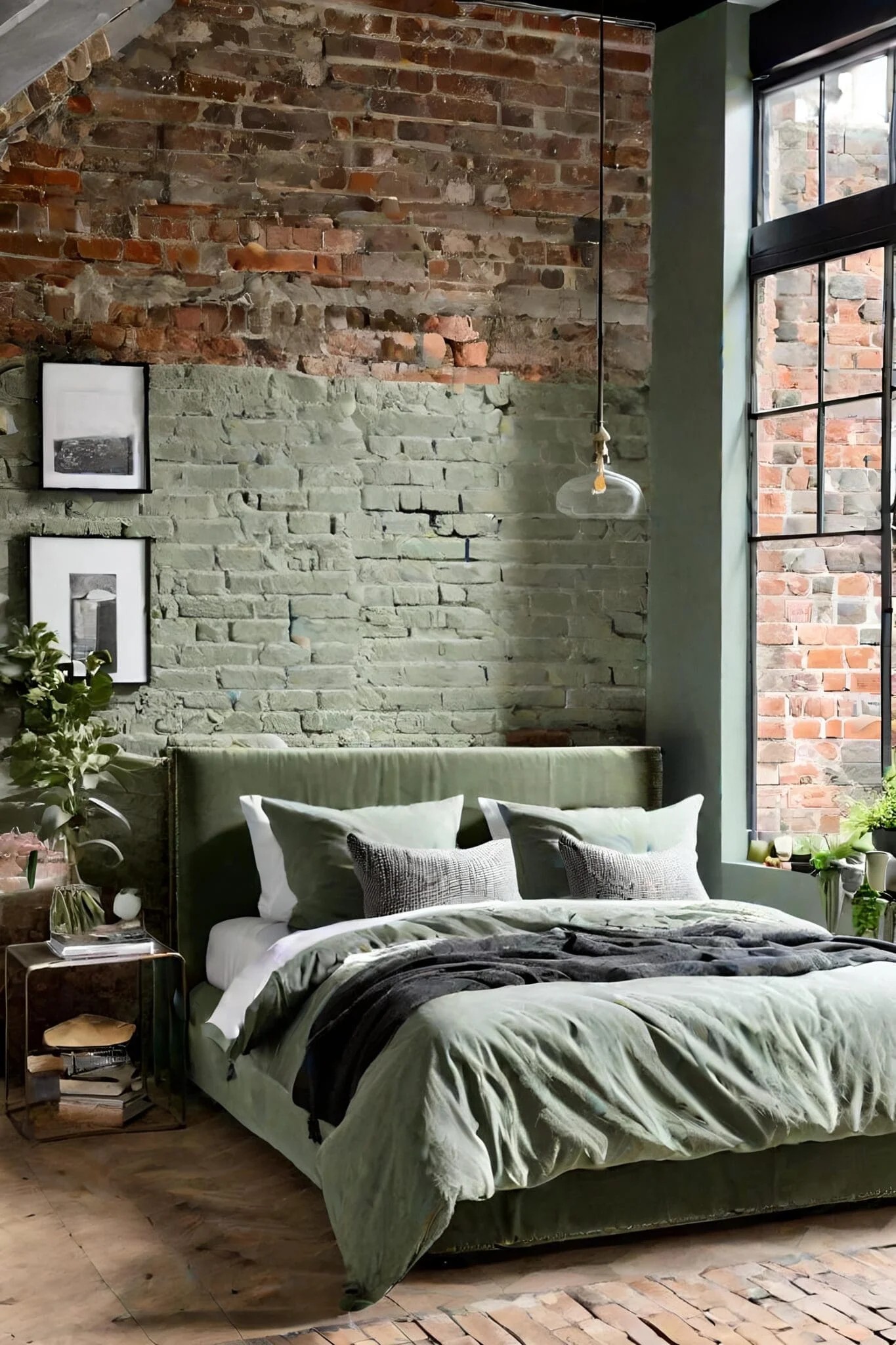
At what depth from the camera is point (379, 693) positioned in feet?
19.2

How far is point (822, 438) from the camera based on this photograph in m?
5.62

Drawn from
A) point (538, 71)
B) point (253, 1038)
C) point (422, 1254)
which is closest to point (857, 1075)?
point (422, 1254)

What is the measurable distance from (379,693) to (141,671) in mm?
944

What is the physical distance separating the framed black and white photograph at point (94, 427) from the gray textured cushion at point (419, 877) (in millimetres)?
1674

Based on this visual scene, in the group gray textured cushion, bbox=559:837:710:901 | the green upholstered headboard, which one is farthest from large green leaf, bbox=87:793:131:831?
gray textured cushion, bbox=559:837:710:901

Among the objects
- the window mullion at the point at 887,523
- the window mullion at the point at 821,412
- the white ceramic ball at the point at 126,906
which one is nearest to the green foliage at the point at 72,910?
the white ceramic ball at the point at 126,906

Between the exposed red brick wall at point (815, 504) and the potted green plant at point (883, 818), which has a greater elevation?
the exposed red brick wall at point (815, 504)

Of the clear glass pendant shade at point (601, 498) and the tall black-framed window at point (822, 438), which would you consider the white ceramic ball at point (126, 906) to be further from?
the tall black-framed window at point (822, 438)

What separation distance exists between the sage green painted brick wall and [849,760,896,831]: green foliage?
3.86 feet

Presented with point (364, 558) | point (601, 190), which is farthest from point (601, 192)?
point (364, 558)

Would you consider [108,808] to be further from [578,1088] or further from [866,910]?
[866,910]

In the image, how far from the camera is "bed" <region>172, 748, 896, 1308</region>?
3.43 m

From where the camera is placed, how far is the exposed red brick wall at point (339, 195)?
17.9 feet

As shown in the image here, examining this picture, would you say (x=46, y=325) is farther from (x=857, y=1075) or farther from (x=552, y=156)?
(x=857, y=1075)
